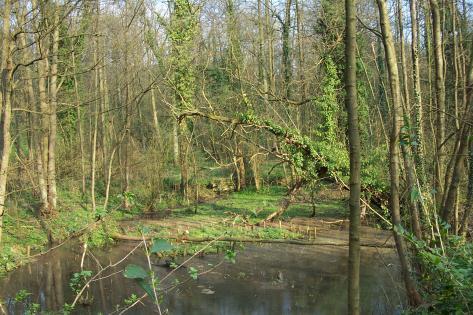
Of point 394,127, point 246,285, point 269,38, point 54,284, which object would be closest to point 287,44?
point 269,38

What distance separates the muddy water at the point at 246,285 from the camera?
9211 millimetres

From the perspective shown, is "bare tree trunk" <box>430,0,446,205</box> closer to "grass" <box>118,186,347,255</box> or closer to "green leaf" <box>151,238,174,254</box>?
"green leaf" <box>151,238,174,254</box>

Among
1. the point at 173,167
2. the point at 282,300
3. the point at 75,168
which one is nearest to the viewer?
the point at 282,300

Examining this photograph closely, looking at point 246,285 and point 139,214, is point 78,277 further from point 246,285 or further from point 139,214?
point 139,214

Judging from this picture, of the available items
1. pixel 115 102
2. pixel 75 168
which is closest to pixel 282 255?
pixel 75 168

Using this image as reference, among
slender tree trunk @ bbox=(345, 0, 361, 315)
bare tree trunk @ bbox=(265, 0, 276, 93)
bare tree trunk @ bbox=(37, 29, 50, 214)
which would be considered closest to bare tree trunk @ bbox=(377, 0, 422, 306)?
slender tree trunk @ bbox=(345, 0, 361, 315)

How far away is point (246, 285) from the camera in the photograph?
10.7 meters

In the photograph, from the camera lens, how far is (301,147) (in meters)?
14.4

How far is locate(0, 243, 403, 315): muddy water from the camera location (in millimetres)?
9211

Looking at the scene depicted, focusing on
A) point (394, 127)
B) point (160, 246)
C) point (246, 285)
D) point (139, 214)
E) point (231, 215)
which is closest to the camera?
point (160, 246)

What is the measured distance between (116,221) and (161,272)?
5499 mm

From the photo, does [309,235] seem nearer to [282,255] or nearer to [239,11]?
[282,255]

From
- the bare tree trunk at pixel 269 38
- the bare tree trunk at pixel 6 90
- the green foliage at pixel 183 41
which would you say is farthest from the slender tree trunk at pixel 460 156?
the bare tree trunk at pixel 269 38

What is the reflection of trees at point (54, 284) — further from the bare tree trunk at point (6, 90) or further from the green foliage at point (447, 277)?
the green foliage at point (447, 277)
